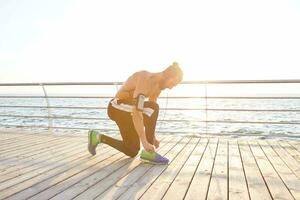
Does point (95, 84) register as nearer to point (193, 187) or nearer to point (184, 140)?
point (184, 140)

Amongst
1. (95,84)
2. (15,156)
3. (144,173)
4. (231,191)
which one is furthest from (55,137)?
(231,191)

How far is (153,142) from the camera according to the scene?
4.21m

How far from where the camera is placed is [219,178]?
11.0 feet

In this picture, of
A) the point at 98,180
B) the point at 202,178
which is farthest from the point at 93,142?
the point at 202,178

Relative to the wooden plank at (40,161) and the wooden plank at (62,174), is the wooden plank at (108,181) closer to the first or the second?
the wooden plank at (62,174)

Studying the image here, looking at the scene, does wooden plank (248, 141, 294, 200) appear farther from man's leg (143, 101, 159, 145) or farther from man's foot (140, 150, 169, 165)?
man's leg (143, 101, 159, 145)

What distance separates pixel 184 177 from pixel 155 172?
13.7 inches

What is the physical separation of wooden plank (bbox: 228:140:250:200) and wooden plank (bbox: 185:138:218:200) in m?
0.19

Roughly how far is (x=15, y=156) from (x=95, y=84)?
2843 mm

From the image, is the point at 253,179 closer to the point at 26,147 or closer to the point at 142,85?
the point at 142,85

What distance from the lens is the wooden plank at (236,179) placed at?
2830 millimetres

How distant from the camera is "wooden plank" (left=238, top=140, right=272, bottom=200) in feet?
9.39

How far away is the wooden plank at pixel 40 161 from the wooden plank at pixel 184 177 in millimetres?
1363

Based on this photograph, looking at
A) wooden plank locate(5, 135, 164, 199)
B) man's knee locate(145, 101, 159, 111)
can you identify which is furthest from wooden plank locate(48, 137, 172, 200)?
man's knee locate(145, 101, 159, 111)
